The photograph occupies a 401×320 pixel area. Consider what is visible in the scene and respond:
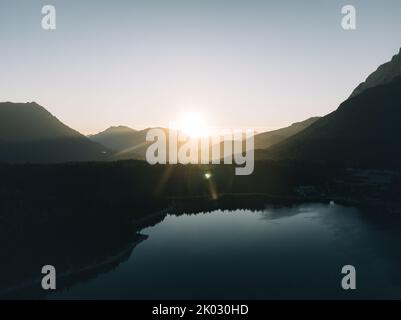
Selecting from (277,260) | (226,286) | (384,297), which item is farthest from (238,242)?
(384,297)

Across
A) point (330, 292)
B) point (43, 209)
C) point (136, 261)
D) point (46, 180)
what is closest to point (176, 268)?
point (136, 261)

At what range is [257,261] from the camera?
10406 cm

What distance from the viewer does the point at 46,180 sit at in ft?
591

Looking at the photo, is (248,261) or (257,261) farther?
(257,261)

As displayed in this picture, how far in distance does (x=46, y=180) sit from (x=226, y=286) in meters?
124

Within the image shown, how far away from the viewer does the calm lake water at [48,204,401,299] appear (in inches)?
3312

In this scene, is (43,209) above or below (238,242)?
above

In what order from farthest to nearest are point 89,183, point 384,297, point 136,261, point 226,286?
point 89,183 → point 136,261 → point 226,286 → point 384,297

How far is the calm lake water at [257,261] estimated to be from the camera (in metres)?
84.1

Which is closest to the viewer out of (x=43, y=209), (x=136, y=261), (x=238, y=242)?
(x=136, y=261)
